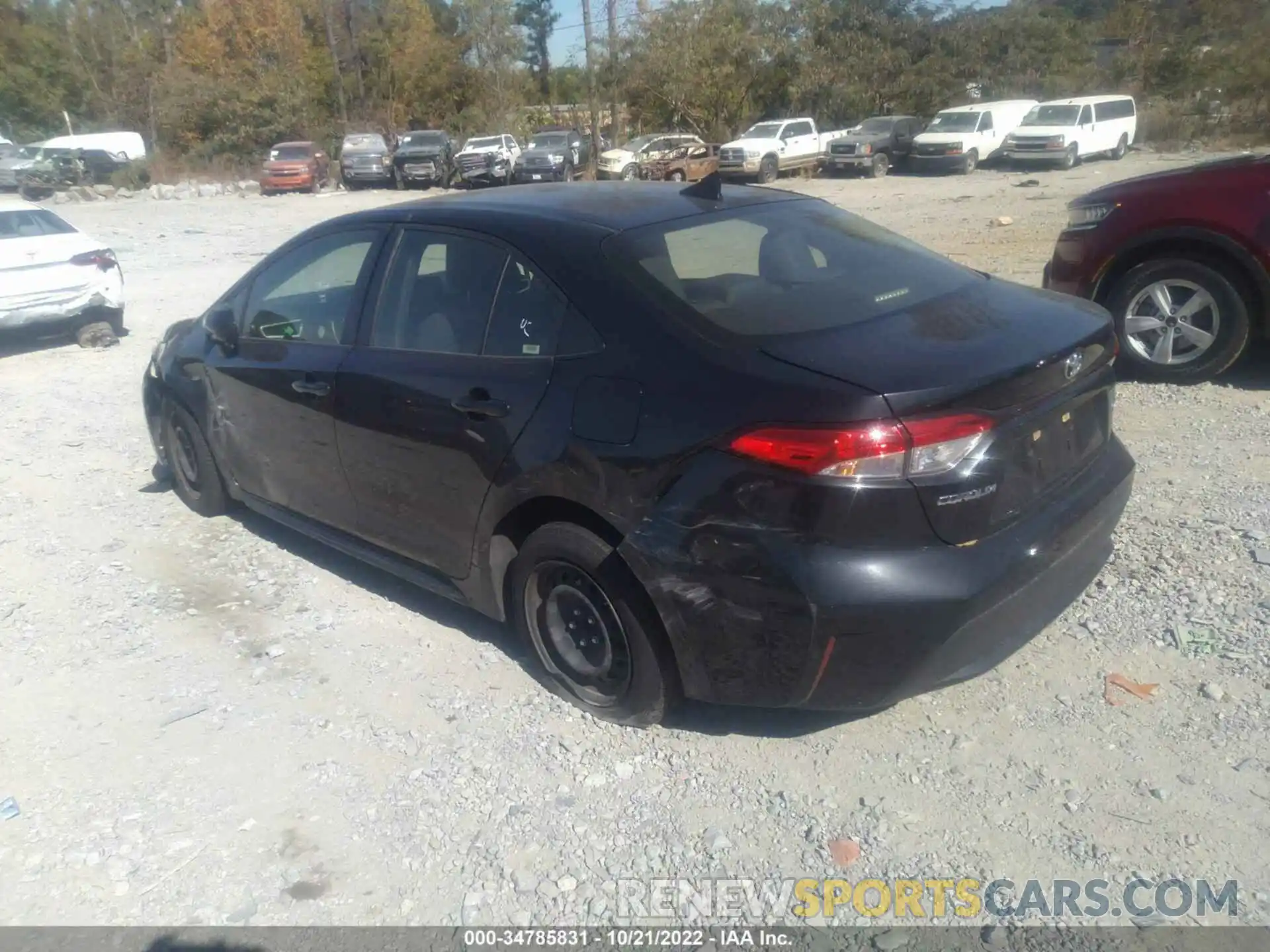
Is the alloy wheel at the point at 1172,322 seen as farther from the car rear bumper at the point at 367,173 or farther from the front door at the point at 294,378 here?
the car rear bumper at the point at 367,173

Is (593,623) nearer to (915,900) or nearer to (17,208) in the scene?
(915,900)

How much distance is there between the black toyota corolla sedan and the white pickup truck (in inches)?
1101

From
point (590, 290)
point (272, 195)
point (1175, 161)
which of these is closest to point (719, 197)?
point (590, 290)

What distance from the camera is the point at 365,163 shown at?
35875 millimetres

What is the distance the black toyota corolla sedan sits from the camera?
2.89 meters

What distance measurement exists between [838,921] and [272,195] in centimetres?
3687

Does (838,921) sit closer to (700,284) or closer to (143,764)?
(700,284)

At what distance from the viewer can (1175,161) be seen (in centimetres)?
3100

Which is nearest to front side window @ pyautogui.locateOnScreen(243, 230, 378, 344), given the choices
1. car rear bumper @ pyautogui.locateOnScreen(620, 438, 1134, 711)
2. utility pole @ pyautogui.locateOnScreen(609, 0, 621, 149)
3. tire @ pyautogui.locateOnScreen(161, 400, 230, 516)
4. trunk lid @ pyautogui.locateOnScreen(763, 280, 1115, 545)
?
tire @ pyautogui.locateOnScreen(161, 400, 230, 516)

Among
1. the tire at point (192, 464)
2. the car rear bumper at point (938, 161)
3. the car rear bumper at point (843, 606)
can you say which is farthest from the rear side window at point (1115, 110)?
the car rear bumper at point (843, 606)

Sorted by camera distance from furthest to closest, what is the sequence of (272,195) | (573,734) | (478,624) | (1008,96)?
(1008,96), (272,195), (478,624), (573,734)

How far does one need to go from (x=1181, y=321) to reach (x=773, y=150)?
1079 inches

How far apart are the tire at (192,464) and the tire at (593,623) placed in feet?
7.83

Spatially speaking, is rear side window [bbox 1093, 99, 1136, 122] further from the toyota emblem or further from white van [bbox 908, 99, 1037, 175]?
the toyota emblem
